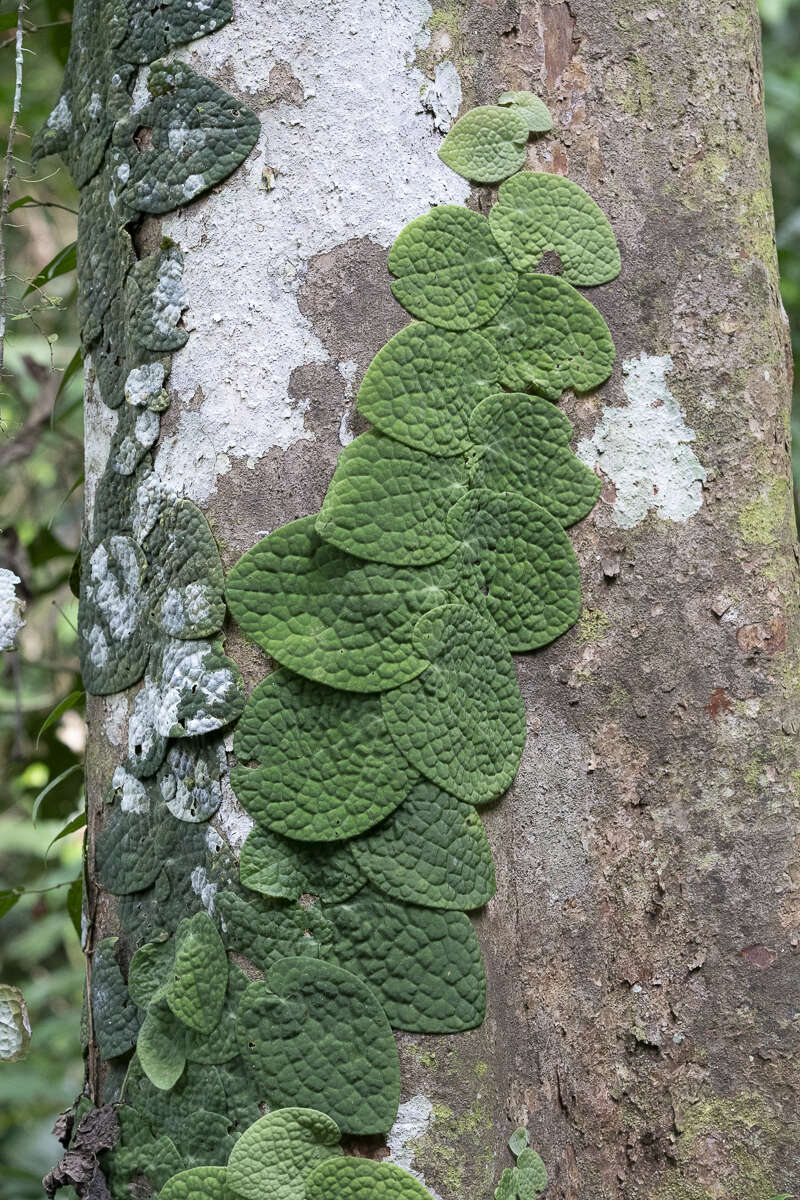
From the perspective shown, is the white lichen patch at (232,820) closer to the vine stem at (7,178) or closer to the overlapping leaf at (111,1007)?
the overlapping leaf at (111,1007)

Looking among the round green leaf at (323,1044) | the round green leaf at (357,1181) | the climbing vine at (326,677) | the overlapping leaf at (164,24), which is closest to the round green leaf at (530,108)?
the climbing vine at (326,677)

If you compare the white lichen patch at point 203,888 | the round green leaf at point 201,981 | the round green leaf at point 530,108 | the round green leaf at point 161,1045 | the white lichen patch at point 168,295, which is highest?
the round green leaf at point 530,108

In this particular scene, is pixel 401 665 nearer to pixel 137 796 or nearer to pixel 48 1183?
pixel 137 796

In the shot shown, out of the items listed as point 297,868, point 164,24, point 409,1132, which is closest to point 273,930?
point 297,868

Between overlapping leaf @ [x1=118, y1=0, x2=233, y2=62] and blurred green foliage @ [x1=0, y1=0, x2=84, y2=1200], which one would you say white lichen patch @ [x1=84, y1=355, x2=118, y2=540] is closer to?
blurred green foliage @ [x1=0, y1=0, x2=84, y2=1200]

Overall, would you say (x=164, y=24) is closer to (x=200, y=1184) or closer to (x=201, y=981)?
(x=201, y=981)

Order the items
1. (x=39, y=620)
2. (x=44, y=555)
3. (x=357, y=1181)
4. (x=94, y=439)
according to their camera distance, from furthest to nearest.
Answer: (x=39, y=620), (x=44, y=555), (x=94, y=439), (x=357, y=1181)

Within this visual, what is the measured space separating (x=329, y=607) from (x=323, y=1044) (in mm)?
306

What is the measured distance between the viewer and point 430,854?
28.3 inches

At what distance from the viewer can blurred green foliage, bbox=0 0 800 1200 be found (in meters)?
1.38

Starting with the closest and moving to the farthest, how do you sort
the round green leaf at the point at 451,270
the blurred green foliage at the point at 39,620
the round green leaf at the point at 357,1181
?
the round green leaf at the point at 357,1181, the round green leaf at the point at 451,270, the blurred green foliage at the point at 39,620

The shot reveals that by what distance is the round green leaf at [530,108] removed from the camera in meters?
0.82

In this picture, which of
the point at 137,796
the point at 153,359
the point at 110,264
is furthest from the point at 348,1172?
the point at 110,264

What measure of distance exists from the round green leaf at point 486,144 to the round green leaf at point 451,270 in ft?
0.11
